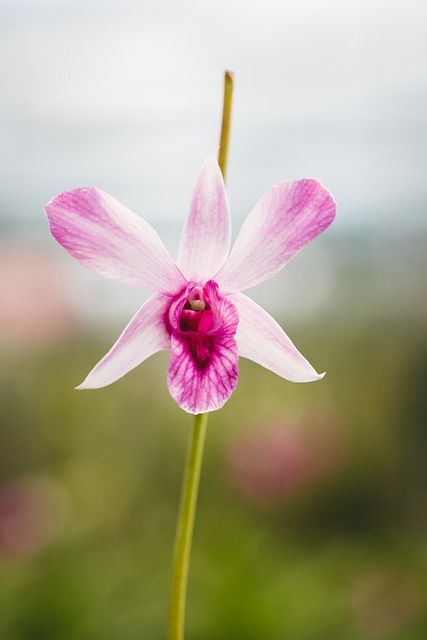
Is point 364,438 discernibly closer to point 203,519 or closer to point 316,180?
point 203,519

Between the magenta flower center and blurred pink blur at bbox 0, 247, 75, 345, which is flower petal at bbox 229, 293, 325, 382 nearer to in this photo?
the magenta flower center

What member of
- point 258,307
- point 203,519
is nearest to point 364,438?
point 203,519

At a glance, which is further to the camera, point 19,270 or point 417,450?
point 417,450

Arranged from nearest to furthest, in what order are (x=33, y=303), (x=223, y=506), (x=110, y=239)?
(x=110, y=239) < (x=33, y=303) < (x=223, y=506)

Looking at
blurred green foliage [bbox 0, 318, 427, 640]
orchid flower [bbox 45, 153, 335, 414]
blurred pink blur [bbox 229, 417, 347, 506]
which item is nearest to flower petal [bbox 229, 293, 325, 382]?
orchid flower [bbox 45, 153, 335, 414]

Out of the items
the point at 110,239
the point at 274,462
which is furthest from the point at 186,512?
the point at 274,462

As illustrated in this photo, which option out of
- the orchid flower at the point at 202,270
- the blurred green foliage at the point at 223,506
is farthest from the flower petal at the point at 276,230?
the blurred green foliage at the point at 223,506

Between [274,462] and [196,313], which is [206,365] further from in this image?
[274,462]
